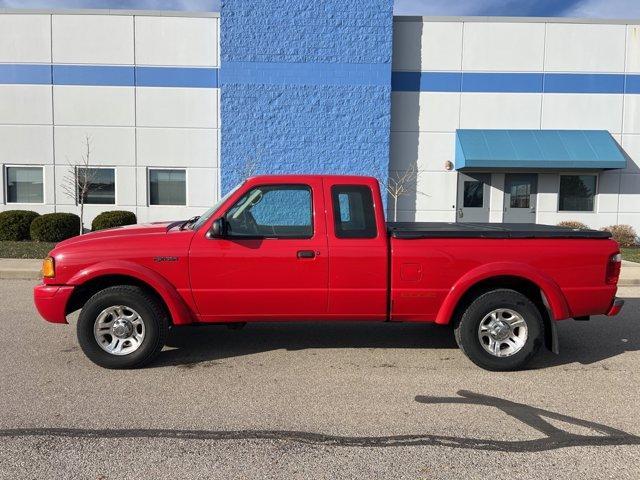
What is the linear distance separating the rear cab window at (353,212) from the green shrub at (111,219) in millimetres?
12551

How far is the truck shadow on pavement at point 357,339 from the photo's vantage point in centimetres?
510

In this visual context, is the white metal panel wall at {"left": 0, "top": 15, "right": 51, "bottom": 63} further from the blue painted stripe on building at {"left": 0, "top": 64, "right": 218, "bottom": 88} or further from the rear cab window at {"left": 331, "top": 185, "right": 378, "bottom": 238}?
the rear cab window at {"left": 331, "top": 185, "right": 378, "bottom": 238}

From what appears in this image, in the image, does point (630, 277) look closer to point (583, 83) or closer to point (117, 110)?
point (583, 83)

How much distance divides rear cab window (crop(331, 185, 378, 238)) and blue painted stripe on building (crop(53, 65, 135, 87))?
554 inches

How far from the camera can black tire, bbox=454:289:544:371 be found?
4.58 meters

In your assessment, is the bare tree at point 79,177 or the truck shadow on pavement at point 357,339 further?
the bare tree at point 79,177


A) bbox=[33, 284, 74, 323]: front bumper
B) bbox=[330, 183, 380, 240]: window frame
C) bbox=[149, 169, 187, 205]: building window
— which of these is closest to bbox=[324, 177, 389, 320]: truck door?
bbox=[330, 183, 380, 240]: window frame

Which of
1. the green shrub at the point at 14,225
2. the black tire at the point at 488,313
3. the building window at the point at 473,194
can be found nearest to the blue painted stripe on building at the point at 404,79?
the building window at the point at 473,194

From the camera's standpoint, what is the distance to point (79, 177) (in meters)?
16.1

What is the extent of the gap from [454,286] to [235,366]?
226 centimetres

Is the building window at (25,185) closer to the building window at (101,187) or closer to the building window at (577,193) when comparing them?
Answer: the building window at (101,187)

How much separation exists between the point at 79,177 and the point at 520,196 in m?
14.9

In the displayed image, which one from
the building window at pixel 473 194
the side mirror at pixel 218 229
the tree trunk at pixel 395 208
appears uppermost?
the building window at pixel 473 194

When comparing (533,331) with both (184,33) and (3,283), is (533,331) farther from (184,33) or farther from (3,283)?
(184,33)
